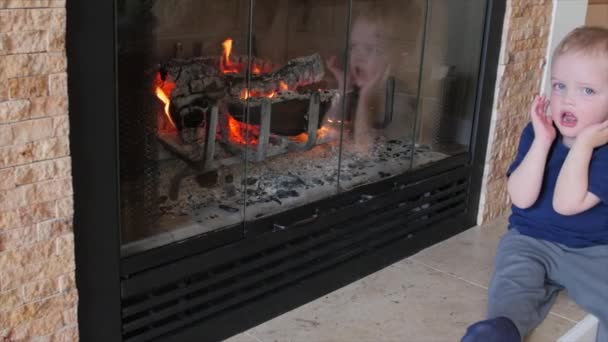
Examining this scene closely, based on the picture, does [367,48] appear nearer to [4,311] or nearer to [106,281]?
[106,281]

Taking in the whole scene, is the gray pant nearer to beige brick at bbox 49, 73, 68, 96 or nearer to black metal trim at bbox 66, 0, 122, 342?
black metal trim at bbox 66, 0, 122, 342

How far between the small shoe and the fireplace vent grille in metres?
0.48

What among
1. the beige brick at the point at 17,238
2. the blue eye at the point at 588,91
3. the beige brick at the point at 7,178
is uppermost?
the blue eye at the point at 588,91

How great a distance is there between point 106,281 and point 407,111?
42.5 inches

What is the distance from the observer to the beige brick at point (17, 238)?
1.25 metres

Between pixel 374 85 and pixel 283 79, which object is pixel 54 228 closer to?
pixel 283 79

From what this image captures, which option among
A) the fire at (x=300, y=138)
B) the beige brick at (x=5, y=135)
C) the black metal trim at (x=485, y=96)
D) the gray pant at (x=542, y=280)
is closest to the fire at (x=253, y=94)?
the fire at (x=300, y=138)

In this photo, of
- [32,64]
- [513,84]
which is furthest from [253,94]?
[513,84]

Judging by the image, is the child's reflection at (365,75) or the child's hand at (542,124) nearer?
the child's hand at (542,124)

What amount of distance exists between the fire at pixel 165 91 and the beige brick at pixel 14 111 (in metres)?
0.33

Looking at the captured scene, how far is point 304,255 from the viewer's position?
1.86 m

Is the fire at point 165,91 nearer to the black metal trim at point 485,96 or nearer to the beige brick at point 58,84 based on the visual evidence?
the beige brick at point 58,84

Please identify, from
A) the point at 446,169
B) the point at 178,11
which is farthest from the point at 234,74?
the point at 446,169

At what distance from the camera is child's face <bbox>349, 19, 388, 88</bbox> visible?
192cm
